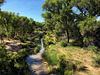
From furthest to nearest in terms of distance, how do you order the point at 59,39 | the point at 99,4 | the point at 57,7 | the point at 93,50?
1. the point at 59,39
2. the point at 57,7
3. the point at 93,50
4. the point at 99,4

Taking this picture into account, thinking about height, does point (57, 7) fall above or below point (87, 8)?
above

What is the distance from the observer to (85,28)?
11219 millimetres

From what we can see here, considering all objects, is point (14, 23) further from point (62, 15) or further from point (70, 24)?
point (70, 24)

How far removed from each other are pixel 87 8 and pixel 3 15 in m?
22.2

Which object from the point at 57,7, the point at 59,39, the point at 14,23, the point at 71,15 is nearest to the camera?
the point at 71,15

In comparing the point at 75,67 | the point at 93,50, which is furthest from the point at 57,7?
the point at 75,67

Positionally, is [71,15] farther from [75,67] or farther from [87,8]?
[75,67]

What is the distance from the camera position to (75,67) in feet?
23.7

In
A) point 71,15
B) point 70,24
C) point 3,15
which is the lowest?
point 70,24

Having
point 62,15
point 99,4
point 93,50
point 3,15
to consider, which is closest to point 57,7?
point 62,15

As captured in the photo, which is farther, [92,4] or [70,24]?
[70,24]

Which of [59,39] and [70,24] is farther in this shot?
[59,39]

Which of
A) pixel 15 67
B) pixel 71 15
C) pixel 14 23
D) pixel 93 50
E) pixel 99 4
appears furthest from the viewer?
pixel 14 23

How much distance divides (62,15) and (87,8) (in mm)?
4822
